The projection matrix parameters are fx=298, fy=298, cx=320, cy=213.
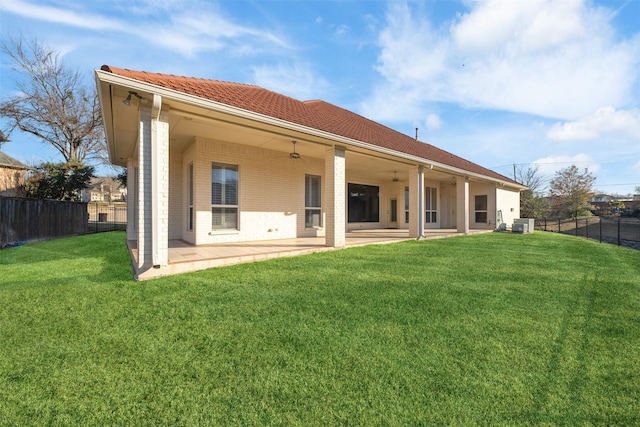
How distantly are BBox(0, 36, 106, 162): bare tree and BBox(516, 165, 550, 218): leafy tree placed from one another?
33665mm

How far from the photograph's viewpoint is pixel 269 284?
4703 millimetres

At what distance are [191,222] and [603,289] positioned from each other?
898 cm

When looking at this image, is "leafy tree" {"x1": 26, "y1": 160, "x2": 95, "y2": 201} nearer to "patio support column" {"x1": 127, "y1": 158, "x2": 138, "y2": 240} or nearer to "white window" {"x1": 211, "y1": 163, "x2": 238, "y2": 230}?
"patio support column" {"x1": 127, "y1": 158, "x2": 138, "y2": 240}

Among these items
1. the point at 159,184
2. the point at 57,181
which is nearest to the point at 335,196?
the point at 159,184

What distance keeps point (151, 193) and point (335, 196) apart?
4389 mm

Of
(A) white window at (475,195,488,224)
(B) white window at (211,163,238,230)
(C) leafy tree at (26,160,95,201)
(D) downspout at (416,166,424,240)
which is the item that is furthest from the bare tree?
(A) white window at (475,195,488,224)

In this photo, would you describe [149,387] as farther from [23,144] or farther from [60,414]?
[23,144]

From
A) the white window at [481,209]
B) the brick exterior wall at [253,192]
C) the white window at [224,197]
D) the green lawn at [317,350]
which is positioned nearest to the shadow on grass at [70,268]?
the green lawn at [317,350]

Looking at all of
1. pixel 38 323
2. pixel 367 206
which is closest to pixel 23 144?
pixel 367 206

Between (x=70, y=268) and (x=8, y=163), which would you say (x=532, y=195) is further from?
(x=8, y=163)

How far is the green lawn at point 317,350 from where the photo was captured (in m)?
2.03

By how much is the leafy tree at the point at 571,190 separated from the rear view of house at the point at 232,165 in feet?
84.0

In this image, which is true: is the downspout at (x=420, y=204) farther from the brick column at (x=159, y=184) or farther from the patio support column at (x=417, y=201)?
the brick column at (x=159, y=184)

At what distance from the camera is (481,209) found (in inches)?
656
